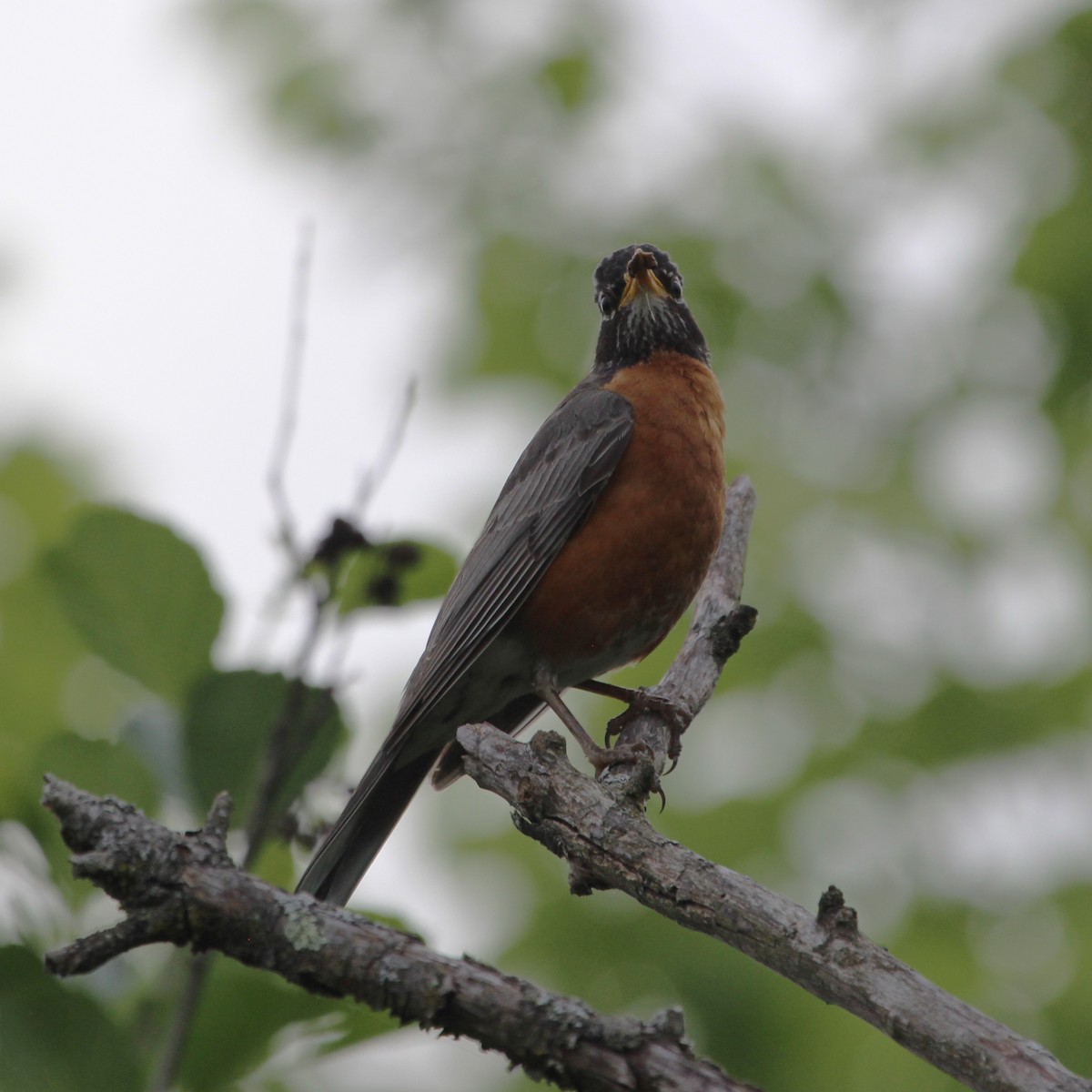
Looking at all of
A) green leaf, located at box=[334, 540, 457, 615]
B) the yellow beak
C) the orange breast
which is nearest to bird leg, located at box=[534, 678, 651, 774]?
the orange breast

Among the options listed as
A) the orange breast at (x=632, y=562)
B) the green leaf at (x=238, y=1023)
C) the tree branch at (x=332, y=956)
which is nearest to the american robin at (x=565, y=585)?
the orange breast at (x=632, y=562)

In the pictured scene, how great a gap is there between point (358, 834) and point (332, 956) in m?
2.10

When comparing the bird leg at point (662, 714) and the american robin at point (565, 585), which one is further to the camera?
the american robin at point (565, 585)

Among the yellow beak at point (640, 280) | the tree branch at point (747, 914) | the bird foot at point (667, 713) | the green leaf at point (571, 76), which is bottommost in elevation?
the tree branch at point (747, 914)

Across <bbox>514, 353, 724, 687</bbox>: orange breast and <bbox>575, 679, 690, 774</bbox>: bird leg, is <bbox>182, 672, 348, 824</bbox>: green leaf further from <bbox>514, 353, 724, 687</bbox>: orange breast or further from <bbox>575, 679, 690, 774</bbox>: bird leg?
<bbox>514, 353, 724, 687</bbox>: orange breast

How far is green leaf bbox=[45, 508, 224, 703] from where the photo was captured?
3.39 metres

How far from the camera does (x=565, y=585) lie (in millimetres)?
4598

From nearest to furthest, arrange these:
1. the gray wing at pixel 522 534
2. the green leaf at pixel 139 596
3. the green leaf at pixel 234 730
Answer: the green leaf at pixel 234 730 → the green leaf at pixel 139 596 → the gray wing at pixel 522 534

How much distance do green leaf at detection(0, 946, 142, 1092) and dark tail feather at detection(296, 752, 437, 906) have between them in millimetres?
1309

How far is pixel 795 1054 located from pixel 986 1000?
1013 millimetres

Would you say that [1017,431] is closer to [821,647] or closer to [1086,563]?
[1086,563]

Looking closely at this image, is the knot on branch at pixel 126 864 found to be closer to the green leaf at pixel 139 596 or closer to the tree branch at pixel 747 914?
the tree branch at pixel 747 914

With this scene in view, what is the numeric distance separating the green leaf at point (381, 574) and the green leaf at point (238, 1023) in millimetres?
1051

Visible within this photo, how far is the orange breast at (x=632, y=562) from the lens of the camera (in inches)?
180
